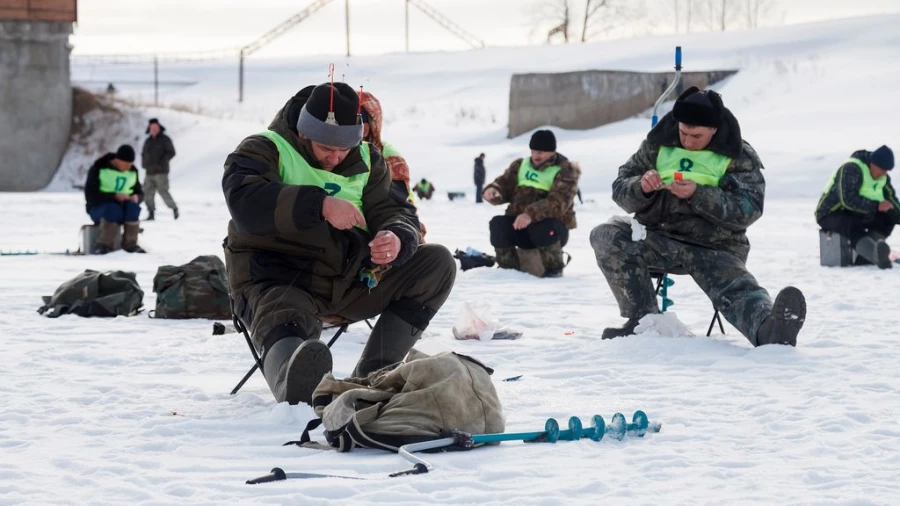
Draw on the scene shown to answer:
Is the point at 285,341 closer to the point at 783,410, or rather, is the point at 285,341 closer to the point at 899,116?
the point at 783,410

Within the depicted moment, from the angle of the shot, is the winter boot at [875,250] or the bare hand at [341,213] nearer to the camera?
the bare hand at [341,213]

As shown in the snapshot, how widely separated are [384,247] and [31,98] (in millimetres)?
34606

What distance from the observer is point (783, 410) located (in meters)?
4.86

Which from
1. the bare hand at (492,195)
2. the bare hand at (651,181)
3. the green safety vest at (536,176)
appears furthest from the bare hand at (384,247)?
the green safety vest at (536,176)

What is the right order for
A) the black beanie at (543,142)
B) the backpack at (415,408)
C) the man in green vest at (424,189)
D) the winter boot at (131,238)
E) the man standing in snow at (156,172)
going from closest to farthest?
the backpack at (415,408) → the black beanie at (543,142) → the winter boot at (131,238) → the man standing in snow at (156,172) → the man in green vest at (424,189)

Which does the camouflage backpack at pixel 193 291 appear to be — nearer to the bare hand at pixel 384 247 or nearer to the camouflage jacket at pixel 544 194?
the camouflage jacket at pixel 544 194

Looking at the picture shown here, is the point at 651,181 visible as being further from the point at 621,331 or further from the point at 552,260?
the point at 552,260

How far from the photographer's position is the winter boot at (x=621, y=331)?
6.81 m

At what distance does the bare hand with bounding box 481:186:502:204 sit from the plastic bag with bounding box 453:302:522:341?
2947 mm

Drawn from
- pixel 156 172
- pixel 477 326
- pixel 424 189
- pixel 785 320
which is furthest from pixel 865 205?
pixel 424 189

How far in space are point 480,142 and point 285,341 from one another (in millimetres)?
33804

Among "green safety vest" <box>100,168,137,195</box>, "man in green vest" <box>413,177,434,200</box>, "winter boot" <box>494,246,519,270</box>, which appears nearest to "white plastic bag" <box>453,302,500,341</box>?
"winter boot" <box>494,246,519,270</box>

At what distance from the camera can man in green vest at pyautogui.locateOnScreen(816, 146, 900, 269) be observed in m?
10.6

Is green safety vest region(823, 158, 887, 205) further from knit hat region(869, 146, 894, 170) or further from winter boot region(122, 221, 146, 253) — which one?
winter boot region(122, 221, 146, 253)
